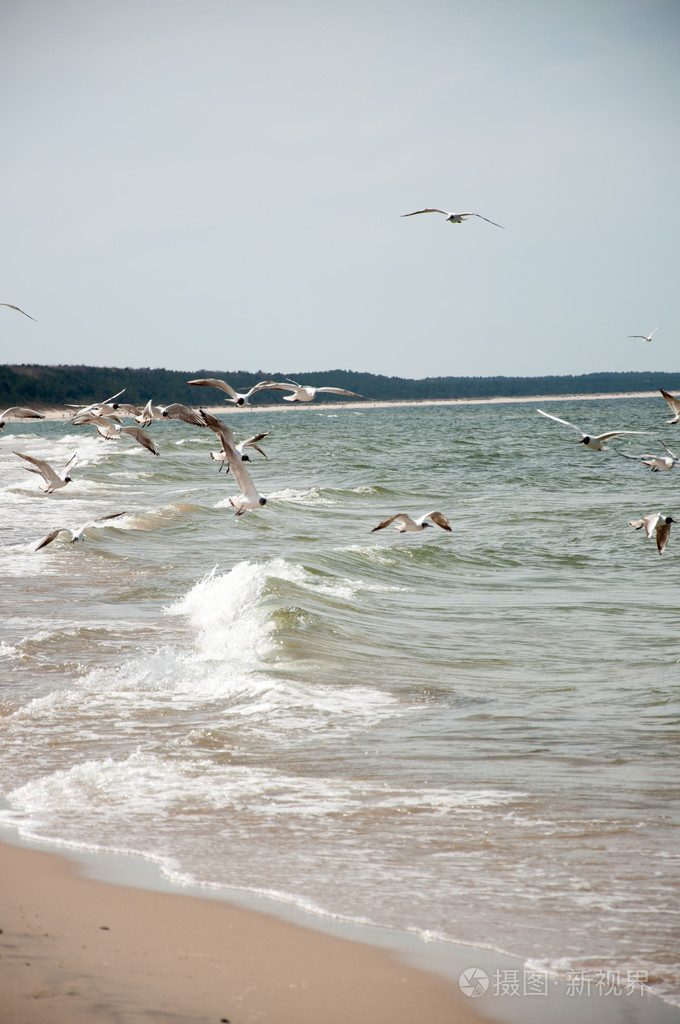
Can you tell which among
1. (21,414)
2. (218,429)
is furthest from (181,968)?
(21,414)

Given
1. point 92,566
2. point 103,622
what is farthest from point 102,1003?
point 92,566

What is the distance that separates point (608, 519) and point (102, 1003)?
63.6ft

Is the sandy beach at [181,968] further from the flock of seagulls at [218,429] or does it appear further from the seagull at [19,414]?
the seagull at [19,414]

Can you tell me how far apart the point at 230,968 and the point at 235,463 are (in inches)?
225

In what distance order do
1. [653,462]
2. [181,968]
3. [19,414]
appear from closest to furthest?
[181,968] → [653,462] → [19,414]

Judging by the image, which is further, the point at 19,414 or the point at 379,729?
the point at 19,414

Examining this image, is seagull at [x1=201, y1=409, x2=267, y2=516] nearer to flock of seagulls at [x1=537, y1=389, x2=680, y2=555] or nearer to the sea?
the sea

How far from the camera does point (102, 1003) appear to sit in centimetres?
374

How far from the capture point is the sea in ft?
16.4

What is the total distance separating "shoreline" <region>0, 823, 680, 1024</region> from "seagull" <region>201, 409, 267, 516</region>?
4.47 m

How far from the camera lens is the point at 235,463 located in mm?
9266

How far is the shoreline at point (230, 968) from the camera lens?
3770 mm

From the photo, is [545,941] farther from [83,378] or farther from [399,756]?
[83,378]

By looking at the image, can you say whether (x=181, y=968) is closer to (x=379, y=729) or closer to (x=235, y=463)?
(x=379, y=729)
